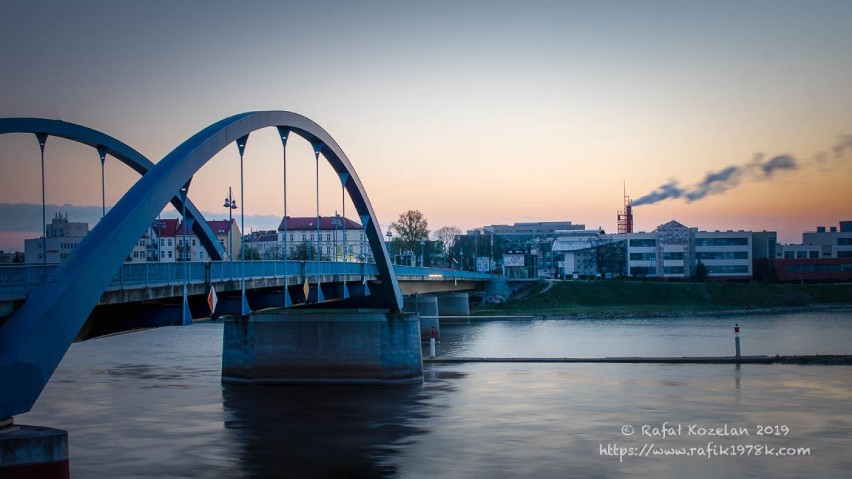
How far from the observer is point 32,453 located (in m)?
14.9

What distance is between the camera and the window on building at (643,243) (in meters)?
126

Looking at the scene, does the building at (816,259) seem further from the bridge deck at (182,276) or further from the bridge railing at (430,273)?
the bridge deck at (182,276)

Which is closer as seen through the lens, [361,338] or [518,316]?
[361,338]

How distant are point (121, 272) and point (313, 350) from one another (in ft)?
55.8

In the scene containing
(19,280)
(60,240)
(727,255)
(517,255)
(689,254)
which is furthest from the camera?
(517,255)

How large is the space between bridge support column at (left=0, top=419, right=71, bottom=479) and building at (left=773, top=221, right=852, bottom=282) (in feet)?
384

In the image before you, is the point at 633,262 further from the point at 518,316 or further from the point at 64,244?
the point at 64,244

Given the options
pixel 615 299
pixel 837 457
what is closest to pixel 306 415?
pixel 837 457

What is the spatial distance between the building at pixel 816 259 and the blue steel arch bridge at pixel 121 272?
98.8 meters

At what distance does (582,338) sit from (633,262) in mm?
→ 66652

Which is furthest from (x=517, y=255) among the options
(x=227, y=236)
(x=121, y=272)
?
(x=121, y=272)

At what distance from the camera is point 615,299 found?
100562mm

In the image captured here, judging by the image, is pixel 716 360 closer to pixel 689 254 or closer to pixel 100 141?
pixel 100 141

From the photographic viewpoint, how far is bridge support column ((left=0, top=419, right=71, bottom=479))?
14.7 meters
